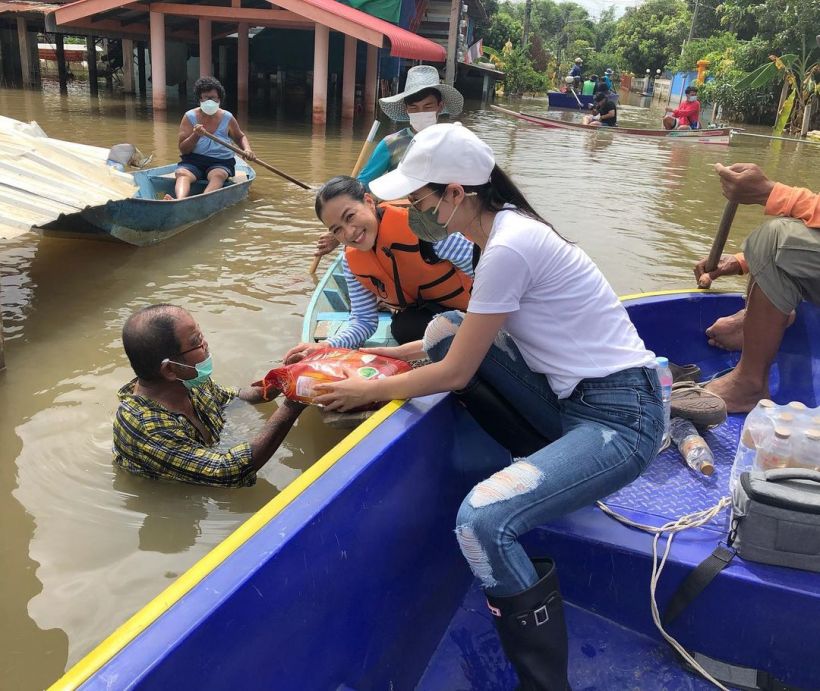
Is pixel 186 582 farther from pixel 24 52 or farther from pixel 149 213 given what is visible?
pixel 24 52

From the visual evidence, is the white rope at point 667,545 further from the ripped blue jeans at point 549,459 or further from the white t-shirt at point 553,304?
the white t-shirt at point 553,304

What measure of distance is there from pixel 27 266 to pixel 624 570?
5.49 metres

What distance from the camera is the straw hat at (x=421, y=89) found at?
13.8 ft

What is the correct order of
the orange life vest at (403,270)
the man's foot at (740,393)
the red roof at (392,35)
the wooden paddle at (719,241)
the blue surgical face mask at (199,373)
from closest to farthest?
the blue surgical face mask at (199,373)
the orange life vest at (403,270)
the man's foot at (740,393)
the wooden paddle at (719,241)
the red roof at (392,35)

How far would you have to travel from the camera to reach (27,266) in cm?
579

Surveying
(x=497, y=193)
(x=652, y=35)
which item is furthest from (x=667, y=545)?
(x=652, y=35)

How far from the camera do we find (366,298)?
312 cm

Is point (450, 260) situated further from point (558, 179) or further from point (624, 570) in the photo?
point (558, 179)

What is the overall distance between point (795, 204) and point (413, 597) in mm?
2315

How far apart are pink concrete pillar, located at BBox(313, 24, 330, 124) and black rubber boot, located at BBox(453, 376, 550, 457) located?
1288 cm

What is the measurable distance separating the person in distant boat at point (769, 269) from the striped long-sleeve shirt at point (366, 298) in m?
1.12

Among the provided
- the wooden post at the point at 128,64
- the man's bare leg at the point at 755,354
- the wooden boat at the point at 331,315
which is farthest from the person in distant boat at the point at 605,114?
the man's bare leg at the point at 755,354

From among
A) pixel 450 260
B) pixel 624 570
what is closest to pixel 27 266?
pixel 450 260

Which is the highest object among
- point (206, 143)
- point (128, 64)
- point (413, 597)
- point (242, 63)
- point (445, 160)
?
point (242, 63)
